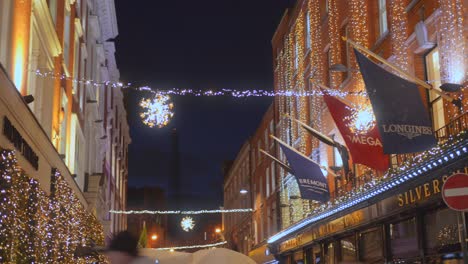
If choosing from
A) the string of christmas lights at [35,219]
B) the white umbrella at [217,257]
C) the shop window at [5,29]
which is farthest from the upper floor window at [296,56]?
the white umbrella at [217,257]

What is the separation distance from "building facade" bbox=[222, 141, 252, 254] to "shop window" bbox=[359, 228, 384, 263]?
2356 cm

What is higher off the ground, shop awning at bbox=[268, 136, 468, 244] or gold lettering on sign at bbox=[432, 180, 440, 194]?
shop awning at bbox=[268, 136, 468, 244]

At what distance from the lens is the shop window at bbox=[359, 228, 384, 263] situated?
1967 cm

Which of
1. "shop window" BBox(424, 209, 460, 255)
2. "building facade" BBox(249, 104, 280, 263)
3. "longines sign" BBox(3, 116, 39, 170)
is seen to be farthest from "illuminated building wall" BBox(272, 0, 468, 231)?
"longines sign" BBox(3, 116, 39, 170)

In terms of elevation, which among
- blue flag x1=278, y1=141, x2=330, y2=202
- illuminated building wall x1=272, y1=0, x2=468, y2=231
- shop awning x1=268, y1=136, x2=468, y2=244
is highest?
illuminated building wall x1=272, y1=0, x2=468, y2=231

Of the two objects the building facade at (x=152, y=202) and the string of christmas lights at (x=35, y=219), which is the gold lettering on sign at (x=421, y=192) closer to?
the string of christmas lights at (x=35, y=219)

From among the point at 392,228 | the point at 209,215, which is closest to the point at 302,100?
the point at 392,228

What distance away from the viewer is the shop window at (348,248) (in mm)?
22197

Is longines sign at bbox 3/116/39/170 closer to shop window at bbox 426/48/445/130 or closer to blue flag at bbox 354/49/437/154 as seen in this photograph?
blue flag at bbox 354/49/437/154

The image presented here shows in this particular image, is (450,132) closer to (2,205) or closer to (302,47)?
(2,205)

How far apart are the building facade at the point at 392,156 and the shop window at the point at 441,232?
0.08 ft

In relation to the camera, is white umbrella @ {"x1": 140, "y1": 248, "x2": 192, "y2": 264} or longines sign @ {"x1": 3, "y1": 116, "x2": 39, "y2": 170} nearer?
white umbrella @ {"x1": 140, "y1": 248, "x2": 192, "y2": 264}

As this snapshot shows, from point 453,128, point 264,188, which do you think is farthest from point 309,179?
point 264,188

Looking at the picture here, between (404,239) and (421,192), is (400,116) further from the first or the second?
(404,239)
